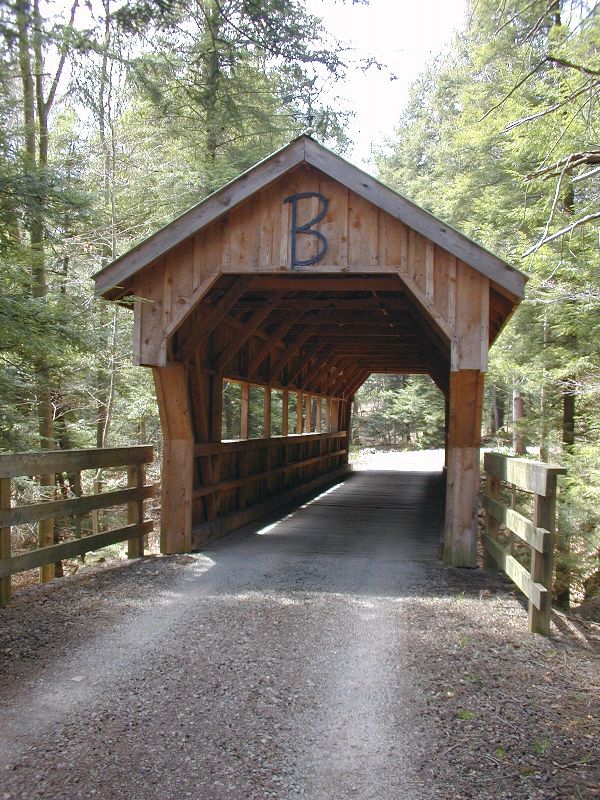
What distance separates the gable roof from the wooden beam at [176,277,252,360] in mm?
1168

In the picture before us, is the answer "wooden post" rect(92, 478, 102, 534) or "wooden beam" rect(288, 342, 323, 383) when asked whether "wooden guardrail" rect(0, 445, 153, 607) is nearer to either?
"wooden post" rect(92, 478, 102, 534)

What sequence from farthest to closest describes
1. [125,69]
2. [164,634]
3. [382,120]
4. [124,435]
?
[382,120] < [124,435] < [125,69] < [164,634]

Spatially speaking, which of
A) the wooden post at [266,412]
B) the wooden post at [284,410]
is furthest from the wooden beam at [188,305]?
the wooden post at [284,410]

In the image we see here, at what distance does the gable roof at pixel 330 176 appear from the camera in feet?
22.5

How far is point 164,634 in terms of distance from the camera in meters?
4.74

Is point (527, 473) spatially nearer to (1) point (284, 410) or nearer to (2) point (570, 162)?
(2) point (570, 162)

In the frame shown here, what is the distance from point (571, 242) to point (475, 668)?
713cm

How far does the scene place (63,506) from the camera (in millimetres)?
5816

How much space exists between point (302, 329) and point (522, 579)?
8.53 meters

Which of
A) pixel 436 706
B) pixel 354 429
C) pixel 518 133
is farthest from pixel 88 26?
pixel 354 429

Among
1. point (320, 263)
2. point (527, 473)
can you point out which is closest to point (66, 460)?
point (320, 263)

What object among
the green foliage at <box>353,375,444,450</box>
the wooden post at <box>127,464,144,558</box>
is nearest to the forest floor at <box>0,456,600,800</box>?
the wooden post at <box>127,464,144,558</box>

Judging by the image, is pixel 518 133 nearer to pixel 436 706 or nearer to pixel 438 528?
pixel 438 528

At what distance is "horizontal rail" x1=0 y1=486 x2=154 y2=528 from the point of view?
5143 millimetres
